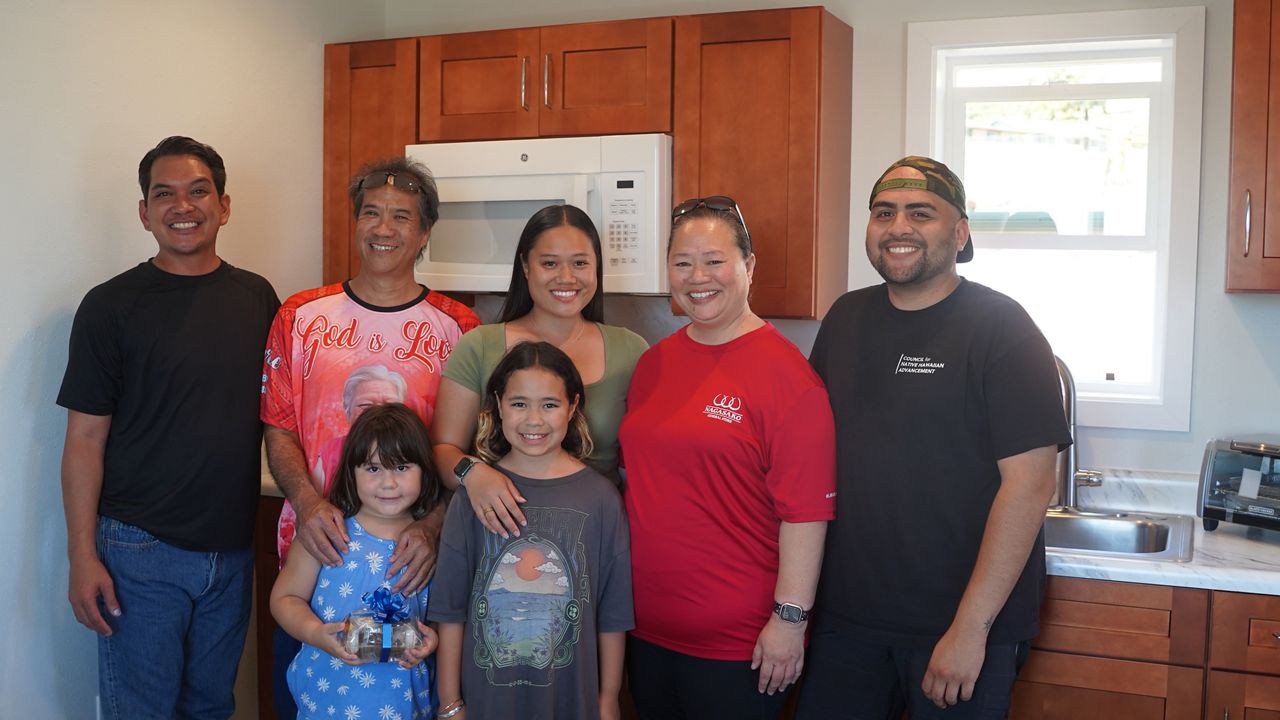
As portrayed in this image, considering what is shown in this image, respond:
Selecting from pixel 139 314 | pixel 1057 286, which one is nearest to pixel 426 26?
pixel 139 314

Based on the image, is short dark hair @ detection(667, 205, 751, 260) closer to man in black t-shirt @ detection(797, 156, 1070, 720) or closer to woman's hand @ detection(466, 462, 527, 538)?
man in black t-shirt @ detection(797, 156, 1070, 720)

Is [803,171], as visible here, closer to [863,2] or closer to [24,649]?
[863,2]

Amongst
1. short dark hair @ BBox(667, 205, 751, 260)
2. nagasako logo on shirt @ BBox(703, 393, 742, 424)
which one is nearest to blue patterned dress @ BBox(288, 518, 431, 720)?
nagasako logo on shirt @ BBox(703, 393, 742, 424)

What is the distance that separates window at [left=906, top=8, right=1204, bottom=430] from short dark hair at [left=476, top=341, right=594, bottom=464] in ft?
4.60

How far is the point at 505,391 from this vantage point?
6.39ft

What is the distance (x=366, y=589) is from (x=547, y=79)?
1490mm

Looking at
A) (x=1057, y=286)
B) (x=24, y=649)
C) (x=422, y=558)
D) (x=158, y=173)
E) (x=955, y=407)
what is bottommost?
(x=24, y=649)

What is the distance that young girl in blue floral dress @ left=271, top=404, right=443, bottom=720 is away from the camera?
76.4 inches

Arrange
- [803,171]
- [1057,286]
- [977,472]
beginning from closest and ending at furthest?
[977,472] < [803,171] < [1057,286]

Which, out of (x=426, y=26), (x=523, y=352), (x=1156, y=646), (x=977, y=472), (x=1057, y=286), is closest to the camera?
(x=977, y=472)

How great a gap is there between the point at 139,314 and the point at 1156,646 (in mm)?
2174

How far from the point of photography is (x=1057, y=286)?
289 centimetres

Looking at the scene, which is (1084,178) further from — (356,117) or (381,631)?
(381,631)

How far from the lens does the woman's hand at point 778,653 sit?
182 cm
